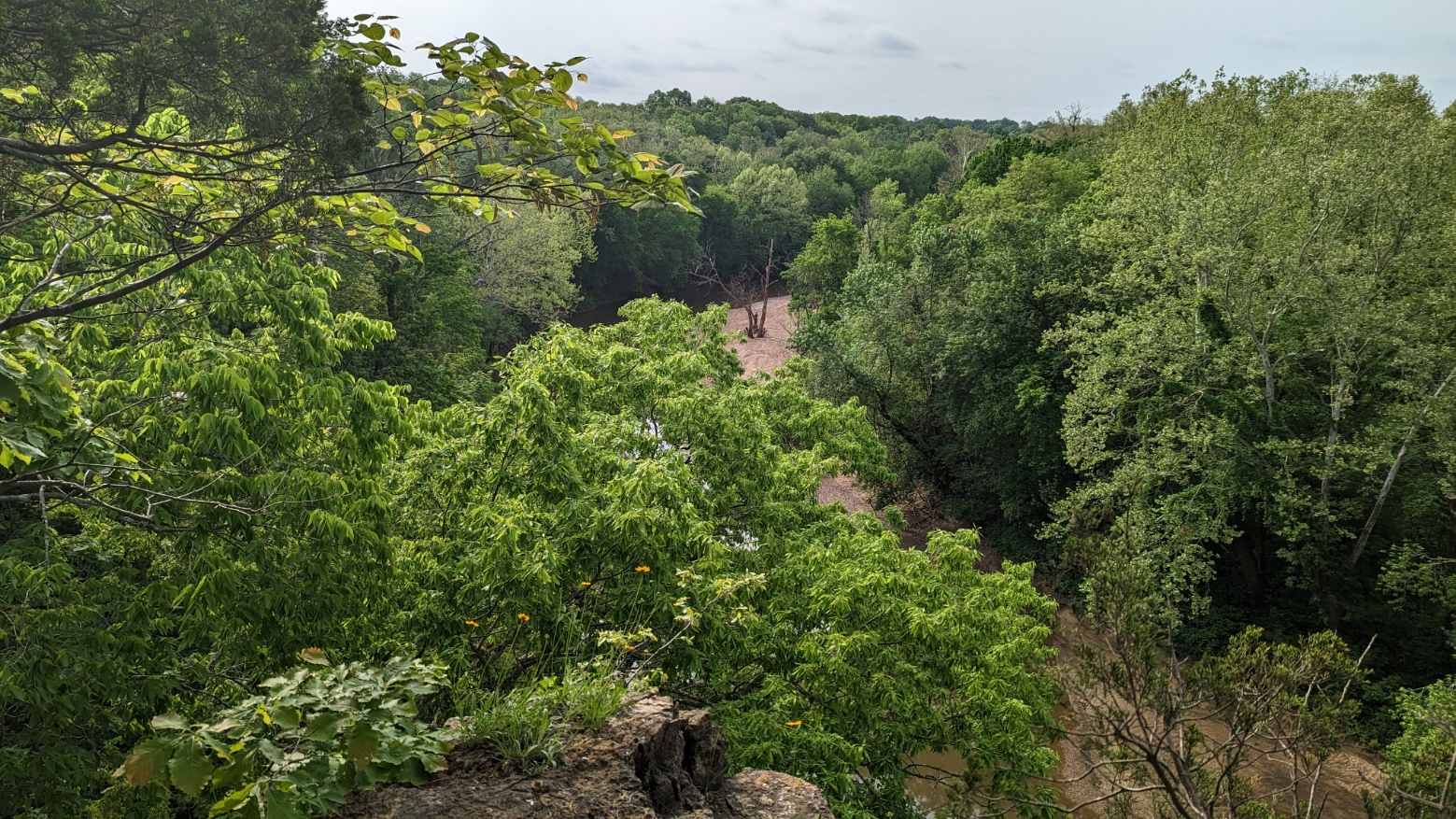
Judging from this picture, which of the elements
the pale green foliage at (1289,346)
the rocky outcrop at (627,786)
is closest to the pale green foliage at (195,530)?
the rocky outcrop at (627,786)

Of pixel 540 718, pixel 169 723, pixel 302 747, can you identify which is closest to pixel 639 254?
pixel 540 718

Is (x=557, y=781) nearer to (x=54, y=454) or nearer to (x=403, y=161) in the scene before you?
(x=403, y=161)

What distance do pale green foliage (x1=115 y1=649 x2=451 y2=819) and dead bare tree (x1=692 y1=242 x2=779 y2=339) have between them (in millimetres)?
45761

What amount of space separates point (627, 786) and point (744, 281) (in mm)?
60269

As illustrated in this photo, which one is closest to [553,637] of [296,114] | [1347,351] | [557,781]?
[557,781]

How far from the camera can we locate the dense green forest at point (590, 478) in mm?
3531

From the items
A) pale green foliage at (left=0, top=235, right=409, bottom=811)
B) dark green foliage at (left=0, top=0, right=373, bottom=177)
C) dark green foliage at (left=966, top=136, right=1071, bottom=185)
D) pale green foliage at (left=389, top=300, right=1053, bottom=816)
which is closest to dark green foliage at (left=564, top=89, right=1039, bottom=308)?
dark green foliage at (left=966, top=136, right=1071, bottom=185)

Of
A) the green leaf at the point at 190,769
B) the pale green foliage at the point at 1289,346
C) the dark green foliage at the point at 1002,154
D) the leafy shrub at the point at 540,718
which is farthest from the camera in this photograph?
the dark green foliage at the point at 1002,154

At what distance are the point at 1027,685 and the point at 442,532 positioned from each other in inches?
270

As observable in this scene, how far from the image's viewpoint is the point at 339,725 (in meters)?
2.95

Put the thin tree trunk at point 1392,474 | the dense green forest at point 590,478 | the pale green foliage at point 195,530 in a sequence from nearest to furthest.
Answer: the dense green forest at point 590,478 < the pale green foliage at point 195,530 < the thin tree trunk at point 1392,474

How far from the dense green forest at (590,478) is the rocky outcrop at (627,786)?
181 mm

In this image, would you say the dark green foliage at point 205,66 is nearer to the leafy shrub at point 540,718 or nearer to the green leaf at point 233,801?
the green leaf at point 233,801

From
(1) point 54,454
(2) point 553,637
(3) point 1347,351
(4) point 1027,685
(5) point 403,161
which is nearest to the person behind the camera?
(5) point 403,161
